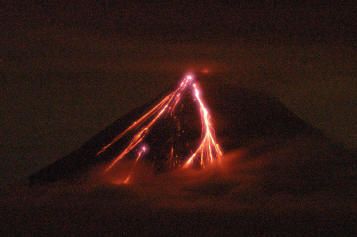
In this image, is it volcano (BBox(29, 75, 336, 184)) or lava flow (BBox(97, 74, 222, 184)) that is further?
volcano (BBox(29, 75, 336, 184))

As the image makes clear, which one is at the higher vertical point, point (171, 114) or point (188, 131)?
point (171, 114)

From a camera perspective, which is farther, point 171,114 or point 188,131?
point 171,114

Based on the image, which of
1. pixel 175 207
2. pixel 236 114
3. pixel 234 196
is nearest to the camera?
pixel 175 207

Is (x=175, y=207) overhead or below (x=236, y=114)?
below

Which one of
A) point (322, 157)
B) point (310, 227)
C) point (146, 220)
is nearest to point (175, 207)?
point (146, 220)

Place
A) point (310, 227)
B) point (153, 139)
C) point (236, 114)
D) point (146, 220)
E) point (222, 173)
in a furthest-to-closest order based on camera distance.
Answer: point (236, 114) → point (153, 139) → point (222, 173) → point (146, 220) → point (310, 227)

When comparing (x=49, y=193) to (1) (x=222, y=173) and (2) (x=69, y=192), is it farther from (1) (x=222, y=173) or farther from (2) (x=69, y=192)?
(1) (x=222, y=173)
